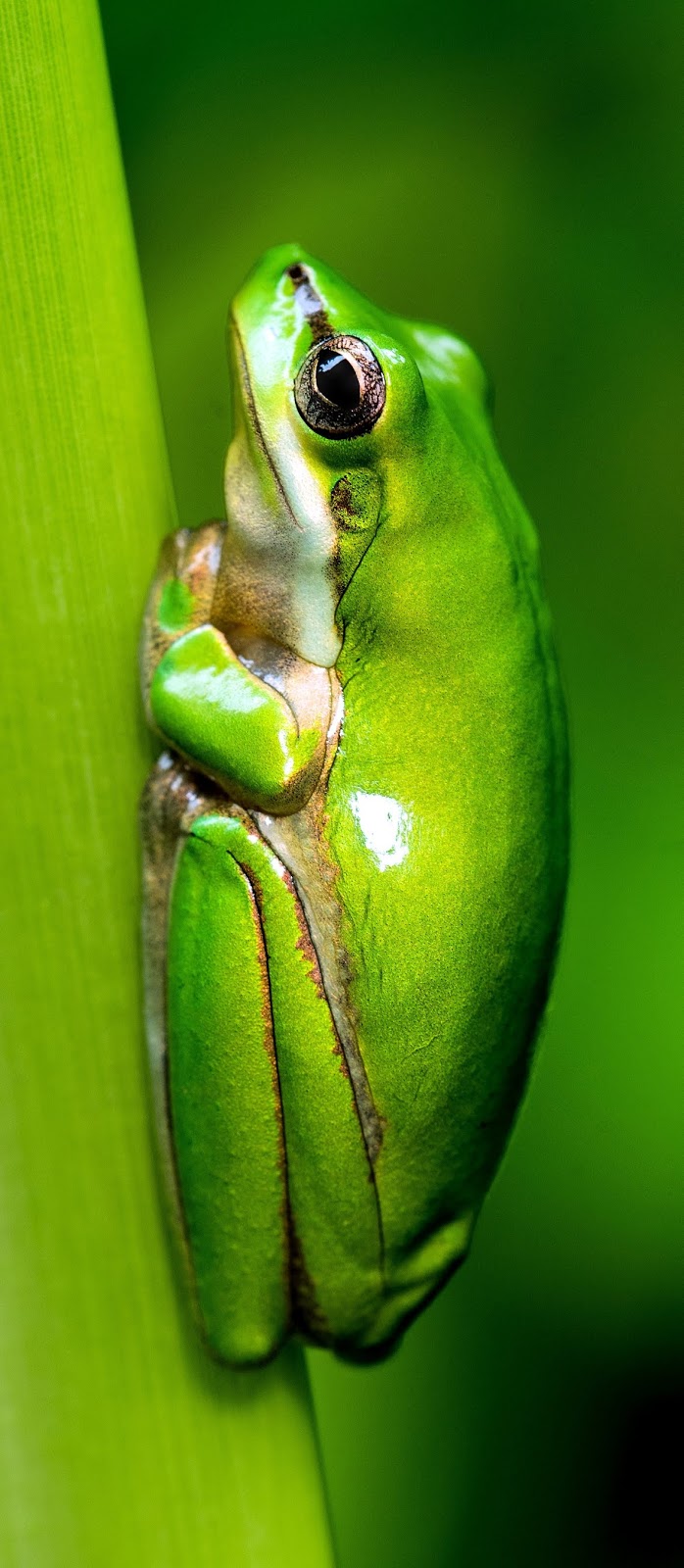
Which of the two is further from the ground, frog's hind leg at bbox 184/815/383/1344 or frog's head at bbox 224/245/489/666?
frog's head at bbox 224/245/489/666

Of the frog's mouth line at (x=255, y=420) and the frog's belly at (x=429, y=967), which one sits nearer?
the frog's belly at (x=429, y=967)

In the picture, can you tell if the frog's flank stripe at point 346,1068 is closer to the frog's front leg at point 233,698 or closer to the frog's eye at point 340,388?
the frog's front leg at point 233,698

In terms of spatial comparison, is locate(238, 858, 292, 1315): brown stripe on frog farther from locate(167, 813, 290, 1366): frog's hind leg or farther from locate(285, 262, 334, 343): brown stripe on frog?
locate(285, 262, 334, 343): brown stripe on frog

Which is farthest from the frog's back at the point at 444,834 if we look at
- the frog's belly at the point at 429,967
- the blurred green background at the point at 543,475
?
the blurred green background at the point at 543,475

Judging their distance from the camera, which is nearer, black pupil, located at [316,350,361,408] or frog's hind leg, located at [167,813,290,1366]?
frog's hind leg, located at [167,813,290,1366]

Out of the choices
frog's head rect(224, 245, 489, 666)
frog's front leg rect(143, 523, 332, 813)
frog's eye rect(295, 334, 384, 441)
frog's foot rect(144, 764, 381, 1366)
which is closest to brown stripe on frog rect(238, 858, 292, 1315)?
frog's foot rect(144, 764, 381, 1366)

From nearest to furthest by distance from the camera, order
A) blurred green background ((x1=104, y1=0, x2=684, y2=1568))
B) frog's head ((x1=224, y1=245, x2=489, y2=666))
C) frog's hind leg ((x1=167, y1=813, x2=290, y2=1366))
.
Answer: frog's hind leg ((x1=167, y1=813, x2=290, y2=1366)), frog's head ((x1=224, y1=245, x2=489, y2=666)), blurred green background ((x1=104, y1=0, x2=684, y2=1568))

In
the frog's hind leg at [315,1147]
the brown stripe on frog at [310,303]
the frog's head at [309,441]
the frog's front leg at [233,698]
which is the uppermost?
the brown stripe on frog at [310,303]

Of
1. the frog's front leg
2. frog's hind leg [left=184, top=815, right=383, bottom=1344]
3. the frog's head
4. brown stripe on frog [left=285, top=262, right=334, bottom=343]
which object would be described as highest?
brown stripe on frog [left=285, top=262, right=334, bottom=343]
